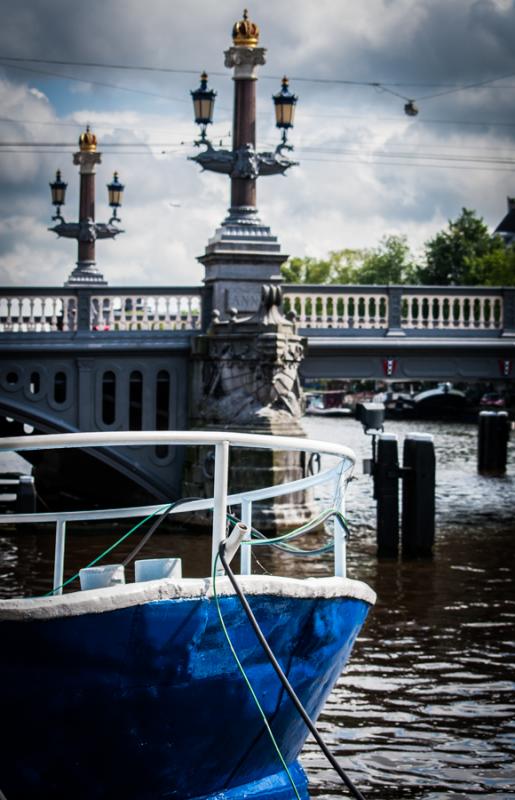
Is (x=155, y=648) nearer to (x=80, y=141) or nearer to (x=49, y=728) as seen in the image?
(x=49, y=728)

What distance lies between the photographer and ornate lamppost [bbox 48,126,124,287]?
29.9 m

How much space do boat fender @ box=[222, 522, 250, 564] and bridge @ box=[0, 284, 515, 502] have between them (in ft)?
51.9

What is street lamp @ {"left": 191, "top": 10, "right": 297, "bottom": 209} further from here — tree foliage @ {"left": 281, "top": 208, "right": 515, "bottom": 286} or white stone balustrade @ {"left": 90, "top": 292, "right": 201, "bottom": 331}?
tree foliage @ {"left": 281, "top": 208, "right": 515, "bottom": 286}

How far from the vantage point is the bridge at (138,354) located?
77.2ft

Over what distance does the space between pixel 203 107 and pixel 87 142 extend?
8.85 m

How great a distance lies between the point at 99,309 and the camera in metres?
24.0

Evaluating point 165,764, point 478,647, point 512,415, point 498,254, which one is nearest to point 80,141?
point 478,647

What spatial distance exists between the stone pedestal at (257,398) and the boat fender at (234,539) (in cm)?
1371

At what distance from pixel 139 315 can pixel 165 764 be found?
1748 cm

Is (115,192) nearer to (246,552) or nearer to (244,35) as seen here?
(244,35)

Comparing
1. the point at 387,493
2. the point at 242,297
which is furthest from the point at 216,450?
the point at 242,297

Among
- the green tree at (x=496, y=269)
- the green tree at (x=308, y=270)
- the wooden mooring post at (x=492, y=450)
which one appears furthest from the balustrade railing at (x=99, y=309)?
the green tree at (x=308, y=270)

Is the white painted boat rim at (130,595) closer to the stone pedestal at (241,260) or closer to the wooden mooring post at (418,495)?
the wooden mooring post at (418,495)

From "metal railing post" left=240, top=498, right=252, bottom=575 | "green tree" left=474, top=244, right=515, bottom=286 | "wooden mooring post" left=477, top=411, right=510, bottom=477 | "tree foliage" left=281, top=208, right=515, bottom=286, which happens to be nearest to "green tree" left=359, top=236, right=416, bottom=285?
"tree foliage" left=281, top=208, right=515, bottom=286
